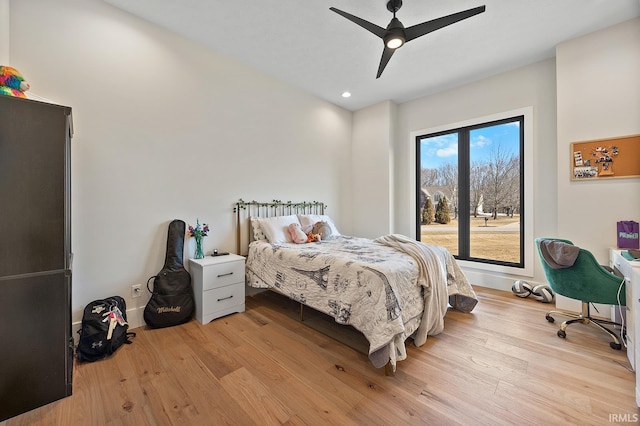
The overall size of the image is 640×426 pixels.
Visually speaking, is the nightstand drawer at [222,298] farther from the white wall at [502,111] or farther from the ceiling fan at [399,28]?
the white wall at [502,111]

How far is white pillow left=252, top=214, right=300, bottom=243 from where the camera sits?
3.21m

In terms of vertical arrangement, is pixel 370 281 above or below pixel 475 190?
below

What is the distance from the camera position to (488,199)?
A: 3.81m

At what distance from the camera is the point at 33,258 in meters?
1.47

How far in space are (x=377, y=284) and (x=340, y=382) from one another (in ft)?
2.28

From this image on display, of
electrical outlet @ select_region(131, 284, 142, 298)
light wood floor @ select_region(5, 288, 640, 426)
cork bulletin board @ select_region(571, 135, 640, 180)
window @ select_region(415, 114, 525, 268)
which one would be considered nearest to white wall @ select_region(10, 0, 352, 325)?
electrical outlet @ select_region(131, 284, 142, 298)

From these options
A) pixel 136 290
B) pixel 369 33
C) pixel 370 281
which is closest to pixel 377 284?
pixel 370 281

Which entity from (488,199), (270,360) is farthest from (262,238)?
(488,199)

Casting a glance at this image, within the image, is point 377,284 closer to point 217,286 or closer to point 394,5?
point 217,286

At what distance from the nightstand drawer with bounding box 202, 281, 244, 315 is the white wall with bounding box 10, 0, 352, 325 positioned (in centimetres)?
58

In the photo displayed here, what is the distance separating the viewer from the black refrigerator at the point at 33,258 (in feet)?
4.61

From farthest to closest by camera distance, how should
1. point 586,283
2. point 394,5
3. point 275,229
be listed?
point 275,229 < point 394,5 < point 586,283

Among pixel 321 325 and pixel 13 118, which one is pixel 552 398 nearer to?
pixel 321 325

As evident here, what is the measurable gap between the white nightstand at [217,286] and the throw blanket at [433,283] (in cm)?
174
